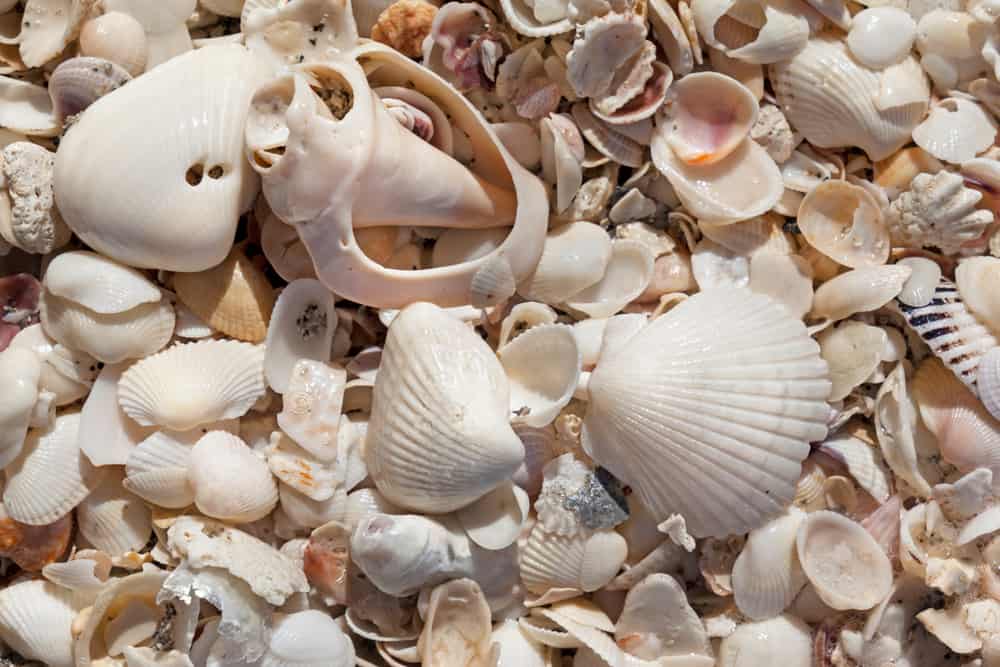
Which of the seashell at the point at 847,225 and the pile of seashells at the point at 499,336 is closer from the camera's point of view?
the pile of seashells at the point at 499,336

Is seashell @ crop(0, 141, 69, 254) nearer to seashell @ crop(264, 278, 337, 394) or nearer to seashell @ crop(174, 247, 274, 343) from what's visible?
seashell @ crop(174, 247, 274, 343)

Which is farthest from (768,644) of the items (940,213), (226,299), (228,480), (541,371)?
(226,299)

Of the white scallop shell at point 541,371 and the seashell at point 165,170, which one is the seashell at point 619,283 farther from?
the seashell at point 165,170

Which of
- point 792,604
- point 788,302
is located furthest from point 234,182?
point 792,604

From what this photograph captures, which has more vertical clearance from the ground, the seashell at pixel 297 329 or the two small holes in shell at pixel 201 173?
the two small holes in shell at pixel 201 173

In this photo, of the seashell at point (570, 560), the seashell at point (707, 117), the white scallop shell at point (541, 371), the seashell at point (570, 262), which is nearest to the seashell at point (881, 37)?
the seashell at point (707, 117)

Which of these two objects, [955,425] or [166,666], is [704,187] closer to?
[955,425]

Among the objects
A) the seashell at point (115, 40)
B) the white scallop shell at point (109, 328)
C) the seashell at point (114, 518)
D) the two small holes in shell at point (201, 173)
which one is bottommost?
the seashell at point (114, 518)
